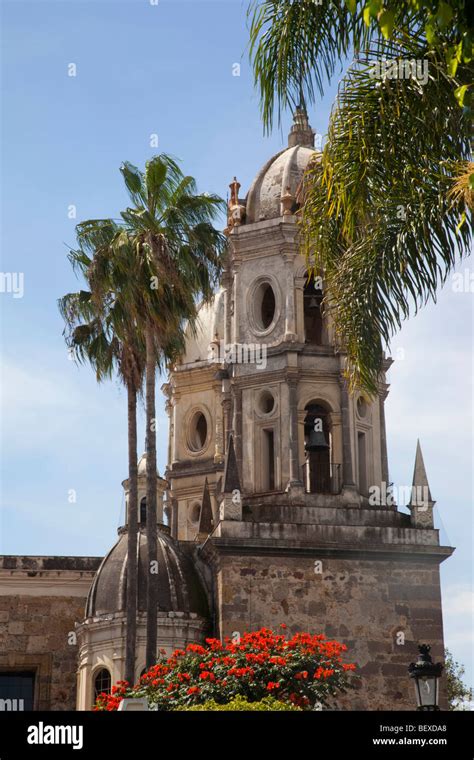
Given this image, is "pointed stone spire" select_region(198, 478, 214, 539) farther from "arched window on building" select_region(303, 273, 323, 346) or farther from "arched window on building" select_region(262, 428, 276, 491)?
"arched window on building" select_region(303, 273, 323, 346)

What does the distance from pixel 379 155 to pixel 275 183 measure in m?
22.2

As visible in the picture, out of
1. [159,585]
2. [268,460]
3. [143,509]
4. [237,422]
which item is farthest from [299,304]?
[159,585]

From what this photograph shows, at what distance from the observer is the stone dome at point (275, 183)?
35.2m

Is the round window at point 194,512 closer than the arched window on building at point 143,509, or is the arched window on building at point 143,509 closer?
the arched window on building at point 143,509

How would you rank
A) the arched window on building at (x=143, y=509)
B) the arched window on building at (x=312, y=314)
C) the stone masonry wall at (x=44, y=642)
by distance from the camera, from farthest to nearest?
the arched window on building at (x=143, y=509)
the arched window on building at (x=312, y=314)
the stone masonry wall at (x=44, y=642)

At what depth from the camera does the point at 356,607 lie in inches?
1206

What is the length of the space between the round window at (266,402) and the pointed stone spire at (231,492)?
2.39 m

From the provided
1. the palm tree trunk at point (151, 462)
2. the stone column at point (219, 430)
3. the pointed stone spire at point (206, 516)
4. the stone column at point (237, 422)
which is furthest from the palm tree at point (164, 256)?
the stone column at point (219, 430)

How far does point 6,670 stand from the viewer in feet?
110

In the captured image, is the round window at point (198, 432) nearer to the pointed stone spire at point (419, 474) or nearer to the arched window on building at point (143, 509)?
the arched window on building at point (143, 509)

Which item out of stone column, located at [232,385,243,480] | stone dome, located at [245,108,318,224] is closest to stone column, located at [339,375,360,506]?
stone column, located at [232,385,243,480]

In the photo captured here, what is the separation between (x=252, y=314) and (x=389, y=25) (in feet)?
78.9

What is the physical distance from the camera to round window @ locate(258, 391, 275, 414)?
3350 cm
